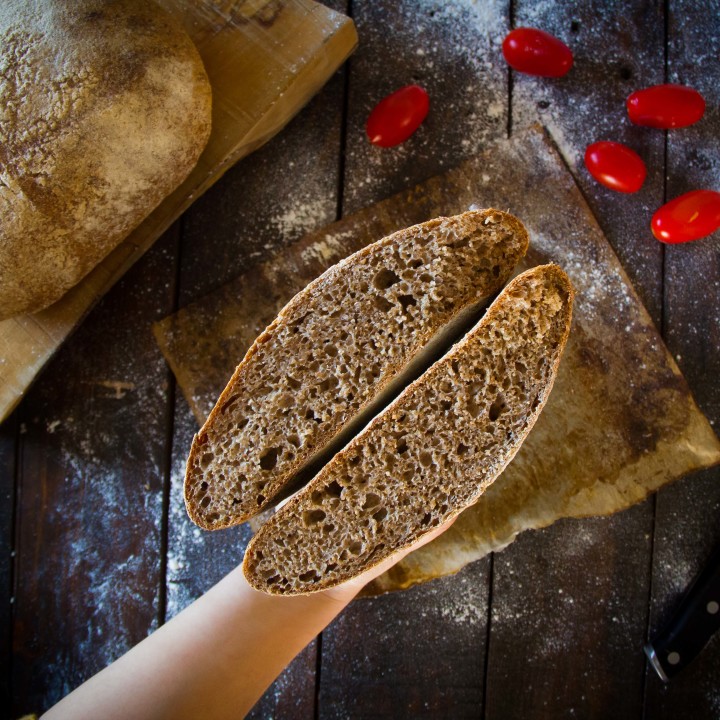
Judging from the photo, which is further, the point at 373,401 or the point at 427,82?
the point at 427,82

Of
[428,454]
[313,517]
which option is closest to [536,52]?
[428,454]

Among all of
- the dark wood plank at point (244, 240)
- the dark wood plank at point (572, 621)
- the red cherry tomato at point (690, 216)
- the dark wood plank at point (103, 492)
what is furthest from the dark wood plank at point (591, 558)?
the dark wood plank at point (103, 492)

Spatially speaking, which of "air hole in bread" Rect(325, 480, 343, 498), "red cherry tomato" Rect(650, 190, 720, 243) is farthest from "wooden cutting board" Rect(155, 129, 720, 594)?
"air hole in bread" Rect(325, 480, 343, 498)

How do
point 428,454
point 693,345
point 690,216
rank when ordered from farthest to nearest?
point 693,345
point 690,216
point 428,454

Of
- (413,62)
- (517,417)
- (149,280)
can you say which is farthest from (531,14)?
(149,280)

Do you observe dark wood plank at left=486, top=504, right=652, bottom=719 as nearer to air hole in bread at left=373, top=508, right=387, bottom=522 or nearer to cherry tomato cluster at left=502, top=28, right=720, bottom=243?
air hole in bread at left=373, top=508, right=387, bottom=522

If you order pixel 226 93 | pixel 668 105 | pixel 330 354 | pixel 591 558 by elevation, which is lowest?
pixel 591 558

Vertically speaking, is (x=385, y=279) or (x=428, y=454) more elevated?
(x=385, y=279)

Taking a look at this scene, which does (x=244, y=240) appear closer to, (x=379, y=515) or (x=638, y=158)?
(x=379, y=515)
